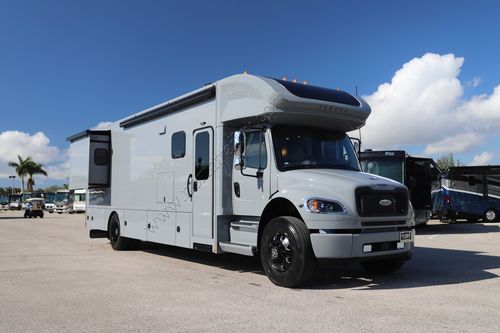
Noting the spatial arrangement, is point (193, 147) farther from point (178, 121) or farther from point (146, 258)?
point (146, 258)

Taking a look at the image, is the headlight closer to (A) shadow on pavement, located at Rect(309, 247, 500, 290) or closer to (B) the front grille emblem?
(B) the front grille emblem

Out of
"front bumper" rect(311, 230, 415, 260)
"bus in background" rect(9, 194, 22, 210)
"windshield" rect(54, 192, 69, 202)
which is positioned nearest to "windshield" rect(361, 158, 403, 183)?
"front bumper" rect(311, 230, 415, 260)

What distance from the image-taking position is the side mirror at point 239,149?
314 inches

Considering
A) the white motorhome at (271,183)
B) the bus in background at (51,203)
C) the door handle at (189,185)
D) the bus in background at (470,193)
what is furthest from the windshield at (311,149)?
the bus in background at (51,203)

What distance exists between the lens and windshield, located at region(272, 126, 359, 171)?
25.8ft

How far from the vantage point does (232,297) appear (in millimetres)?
6656

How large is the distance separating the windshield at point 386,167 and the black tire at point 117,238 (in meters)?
8.94

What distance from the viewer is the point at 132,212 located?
1177 centimetres

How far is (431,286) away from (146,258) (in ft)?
20.6

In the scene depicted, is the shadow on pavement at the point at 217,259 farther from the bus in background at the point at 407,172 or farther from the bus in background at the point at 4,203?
the bus in background at the point at 4,203

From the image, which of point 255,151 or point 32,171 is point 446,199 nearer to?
point 255,151

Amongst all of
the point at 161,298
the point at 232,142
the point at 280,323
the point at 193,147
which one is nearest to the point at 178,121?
the point at 193,147

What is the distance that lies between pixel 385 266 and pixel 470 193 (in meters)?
16.9

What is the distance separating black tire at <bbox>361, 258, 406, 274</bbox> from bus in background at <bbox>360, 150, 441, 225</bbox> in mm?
9035
